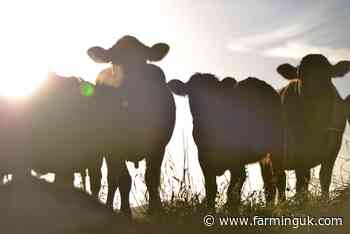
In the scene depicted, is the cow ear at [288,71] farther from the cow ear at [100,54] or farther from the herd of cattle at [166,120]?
the cow ear at [100,54]

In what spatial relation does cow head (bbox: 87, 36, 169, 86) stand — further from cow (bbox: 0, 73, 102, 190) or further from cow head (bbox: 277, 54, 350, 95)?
cow head (bbox: 277, 54, 350, 95)

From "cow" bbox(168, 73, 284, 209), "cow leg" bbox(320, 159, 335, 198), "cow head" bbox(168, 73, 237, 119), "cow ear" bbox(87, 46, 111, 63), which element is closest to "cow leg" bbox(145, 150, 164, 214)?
"cow" bbox(168, 73, 284, 209)

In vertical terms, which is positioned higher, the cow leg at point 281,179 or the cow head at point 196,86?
the cow head at point 196,86

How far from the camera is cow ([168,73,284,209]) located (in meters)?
11.1

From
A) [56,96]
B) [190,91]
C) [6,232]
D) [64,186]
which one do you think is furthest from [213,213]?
[56,96]

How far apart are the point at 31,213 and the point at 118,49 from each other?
20.5ft

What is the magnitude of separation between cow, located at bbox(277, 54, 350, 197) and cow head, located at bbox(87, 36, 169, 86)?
2501mm

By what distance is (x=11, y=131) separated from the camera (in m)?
10.8

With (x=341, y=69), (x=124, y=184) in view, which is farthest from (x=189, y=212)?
(x=341, y=69)

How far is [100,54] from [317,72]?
12.8 feet

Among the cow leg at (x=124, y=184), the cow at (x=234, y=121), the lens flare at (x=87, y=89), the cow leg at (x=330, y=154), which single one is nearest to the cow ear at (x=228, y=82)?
the cow at (x=234, y=121)

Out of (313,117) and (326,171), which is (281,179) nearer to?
(326,171)

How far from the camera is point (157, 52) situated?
453 inches

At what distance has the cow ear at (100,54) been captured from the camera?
38.0 feet
